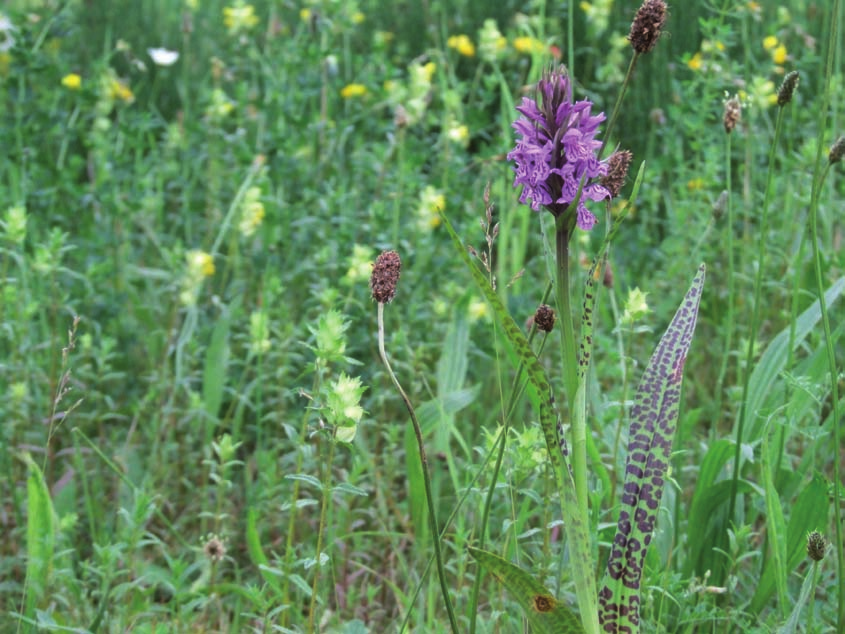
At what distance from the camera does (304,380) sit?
8.66 feet

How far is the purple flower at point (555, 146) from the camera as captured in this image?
1.16 metres

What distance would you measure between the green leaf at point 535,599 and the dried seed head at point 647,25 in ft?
2.02

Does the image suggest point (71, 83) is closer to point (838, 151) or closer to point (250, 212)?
point (250, 212)

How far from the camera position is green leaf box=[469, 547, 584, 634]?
1161mm

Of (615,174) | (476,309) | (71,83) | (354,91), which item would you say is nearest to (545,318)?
(615,174)

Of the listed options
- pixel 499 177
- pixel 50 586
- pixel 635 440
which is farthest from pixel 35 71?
pixel 635 440

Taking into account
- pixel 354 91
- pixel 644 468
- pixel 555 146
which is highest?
pixel 555 146

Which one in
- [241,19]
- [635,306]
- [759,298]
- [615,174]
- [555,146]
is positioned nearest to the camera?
[555,146]

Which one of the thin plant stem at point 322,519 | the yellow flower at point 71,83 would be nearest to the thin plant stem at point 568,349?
the thin plant stem at point 322,519

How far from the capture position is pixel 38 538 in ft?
6.00

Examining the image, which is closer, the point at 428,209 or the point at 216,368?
the point at 216,368

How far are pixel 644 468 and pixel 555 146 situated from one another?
17.1 inches

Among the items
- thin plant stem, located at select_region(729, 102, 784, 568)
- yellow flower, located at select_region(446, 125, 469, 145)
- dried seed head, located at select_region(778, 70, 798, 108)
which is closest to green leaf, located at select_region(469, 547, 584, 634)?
thin plant stem, located at select_region(729, 102, 784, 568)

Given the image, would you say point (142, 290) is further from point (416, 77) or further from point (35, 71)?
point (416, 77)
